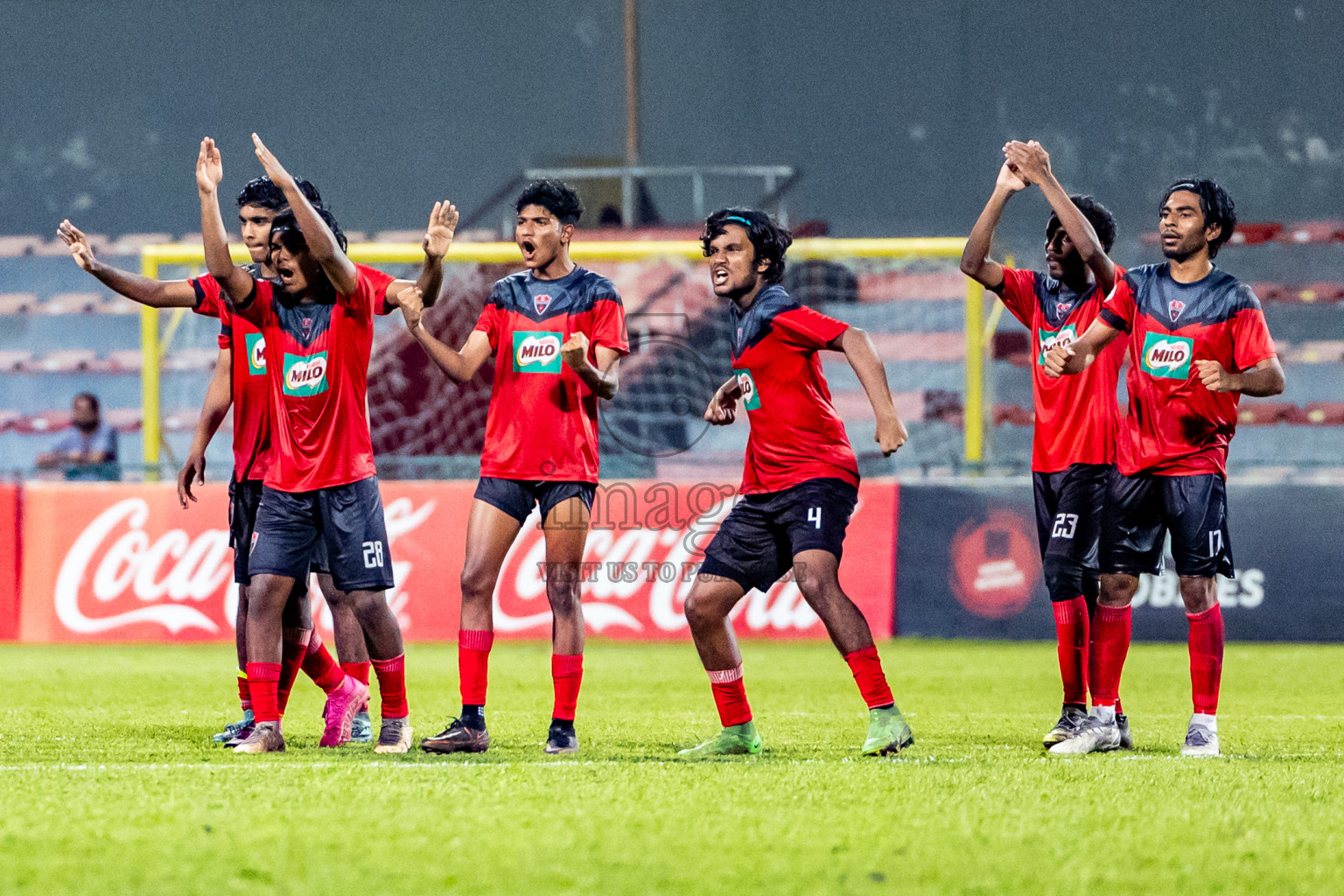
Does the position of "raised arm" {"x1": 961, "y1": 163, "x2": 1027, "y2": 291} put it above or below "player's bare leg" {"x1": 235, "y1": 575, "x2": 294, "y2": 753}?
above

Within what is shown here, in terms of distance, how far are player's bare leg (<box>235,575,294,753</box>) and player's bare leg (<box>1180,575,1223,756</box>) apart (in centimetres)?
304

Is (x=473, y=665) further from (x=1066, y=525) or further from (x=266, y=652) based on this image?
(x=1066, y=525)

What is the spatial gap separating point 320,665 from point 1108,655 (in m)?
2.89

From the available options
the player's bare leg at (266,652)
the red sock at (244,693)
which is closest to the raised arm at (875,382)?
the player's bare leg at (266,652)

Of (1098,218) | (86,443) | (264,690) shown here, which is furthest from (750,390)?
(86,443)

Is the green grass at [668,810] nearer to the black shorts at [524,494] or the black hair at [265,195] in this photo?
the black shorts at [524,494]

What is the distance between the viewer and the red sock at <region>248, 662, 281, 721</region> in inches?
207

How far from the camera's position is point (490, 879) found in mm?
3270

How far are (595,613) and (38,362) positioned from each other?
865 cm

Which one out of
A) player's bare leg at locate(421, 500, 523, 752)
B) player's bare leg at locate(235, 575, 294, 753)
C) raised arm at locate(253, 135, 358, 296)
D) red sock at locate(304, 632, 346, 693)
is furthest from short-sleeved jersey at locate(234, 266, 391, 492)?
red sock at locate(304, 632, 346, 693)

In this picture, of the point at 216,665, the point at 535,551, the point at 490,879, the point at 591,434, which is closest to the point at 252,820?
the point at 490,879

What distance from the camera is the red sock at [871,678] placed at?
5.20 metres

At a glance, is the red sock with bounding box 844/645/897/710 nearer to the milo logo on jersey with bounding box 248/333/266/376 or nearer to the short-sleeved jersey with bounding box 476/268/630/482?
the short-sleeved jersey with bounding box 476/268/630/482

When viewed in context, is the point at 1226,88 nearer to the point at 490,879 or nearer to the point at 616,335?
the point at 616,335
